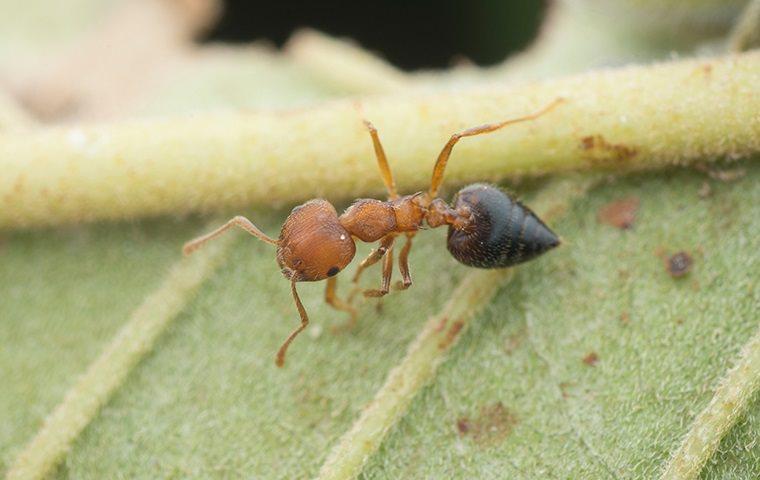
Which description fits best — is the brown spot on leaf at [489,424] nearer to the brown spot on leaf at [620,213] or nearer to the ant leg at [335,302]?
the ant leg at [335,302]

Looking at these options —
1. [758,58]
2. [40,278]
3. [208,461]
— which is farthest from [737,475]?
[40,278]

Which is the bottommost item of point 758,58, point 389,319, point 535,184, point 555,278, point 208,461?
point 208,461

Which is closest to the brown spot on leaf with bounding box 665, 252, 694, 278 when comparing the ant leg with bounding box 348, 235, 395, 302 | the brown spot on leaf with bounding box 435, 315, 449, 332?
the brown spot on leaf with bounding box 435, 315, 449, 332

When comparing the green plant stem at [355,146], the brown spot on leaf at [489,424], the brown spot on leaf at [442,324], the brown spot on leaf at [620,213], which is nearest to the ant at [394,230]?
the green plant stem at [355,146]

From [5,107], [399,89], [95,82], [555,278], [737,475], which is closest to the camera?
[737,475]

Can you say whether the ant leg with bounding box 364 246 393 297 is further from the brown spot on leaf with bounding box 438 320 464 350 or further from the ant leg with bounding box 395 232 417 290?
the brown spot on leaf with bounding box 438 320 464 350

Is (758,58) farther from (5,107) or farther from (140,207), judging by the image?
(5,107)

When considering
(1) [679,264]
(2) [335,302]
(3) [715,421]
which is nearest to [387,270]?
(2) [335,302]
